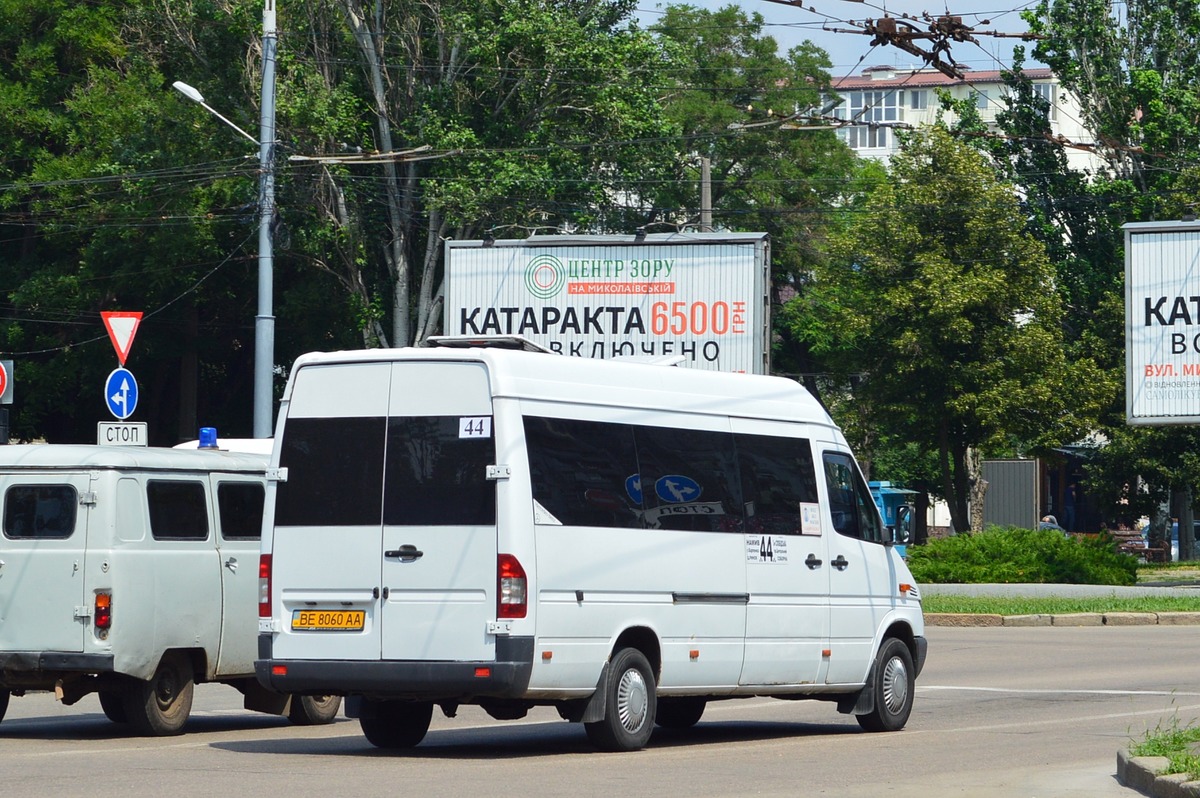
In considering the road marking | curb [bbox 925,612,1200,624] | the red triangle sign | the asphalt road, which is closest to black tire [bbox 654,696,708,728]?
the asphalt road

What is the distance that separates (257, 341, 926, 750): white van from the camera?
36.4 ft

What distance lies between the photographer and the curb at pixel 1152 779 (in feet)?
28.6

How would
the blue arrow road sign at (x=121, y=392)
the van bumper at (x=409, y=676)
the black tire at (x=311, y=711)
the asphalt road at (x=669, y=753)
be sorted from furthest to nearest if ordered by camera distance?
the blue arrow road sign at (x=121, y=392) < the black tire at (x=311, y=711) < the van bumper at (x=409, y=676) < the asphalt road at (x=669, y=753)

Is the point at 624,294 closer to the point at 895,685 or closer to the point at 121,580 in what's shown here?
the point at 895,685

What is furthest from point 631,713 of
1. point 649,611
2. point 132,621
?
point 132,621

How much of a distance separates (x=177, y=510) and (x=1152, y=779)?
7291 mm

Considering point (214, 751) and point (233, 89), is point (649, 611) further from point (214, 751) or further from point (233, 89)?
point (233, 89)

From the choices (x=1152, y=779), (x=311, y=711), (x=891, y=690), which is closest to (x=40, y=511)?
(x=311, y=711)

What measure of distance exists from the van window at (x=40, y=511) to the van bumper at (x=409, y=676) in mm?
2323

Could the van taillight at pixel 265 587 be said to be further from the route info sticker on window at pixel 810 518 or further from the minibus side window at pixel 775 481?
the route info sticker on window at pixel 810 518

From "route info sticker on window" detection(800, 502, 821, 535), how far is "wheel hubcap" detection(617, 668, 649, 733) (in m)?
2.10

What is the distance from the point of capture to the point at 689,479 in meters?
12.5

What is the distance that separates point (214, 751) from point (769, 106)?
52.9 metres

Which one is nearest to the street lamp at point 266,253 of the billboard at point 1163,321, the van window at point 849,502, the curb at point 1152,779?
the van window at point 849,502
